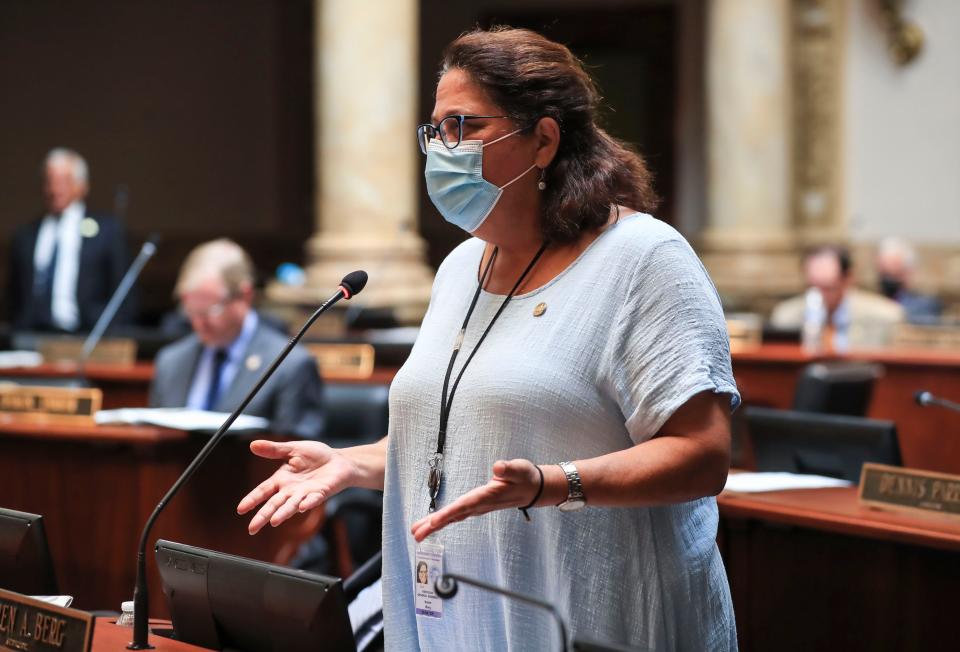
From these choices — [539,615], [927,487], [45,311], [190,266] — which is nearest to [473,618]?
[539,615]

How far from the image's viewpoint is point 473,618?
6.50 feet

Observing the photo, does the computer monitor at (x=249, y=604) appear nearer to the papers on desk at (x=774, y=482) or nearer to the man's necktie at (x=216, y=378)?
the papers on desk at (x=774, y=482)

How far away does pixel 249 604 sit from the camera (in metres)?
1.92

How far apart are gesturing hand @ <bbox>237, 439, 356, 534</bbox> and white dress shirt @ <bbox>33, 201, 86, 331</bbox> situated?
18.5ft

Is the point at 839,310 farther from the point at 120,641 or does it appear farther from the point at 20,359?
the point at 120,641

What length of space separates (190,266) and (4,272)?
8.10 metres

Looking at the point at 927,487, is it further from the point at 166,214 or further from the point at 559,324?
the point at 166,214

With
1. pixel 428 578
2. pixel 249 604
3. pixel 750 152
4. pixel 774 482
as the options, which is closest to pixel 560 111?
pixel 428 578

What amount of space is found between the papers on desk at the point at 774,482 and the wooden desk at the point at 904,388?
7.02ft

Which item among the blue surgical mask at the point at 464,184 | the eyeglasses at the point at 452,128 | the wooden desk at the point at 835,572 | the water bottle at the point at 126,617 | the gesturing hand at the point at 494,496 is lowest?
the wooden desk at the point at 835,572

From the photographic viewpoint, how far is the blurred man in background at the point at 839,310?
6.76 meters

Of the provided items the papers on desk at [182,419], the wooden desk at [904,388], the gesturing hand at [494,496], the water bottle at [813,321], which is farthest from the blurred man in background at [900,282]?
the gesturing hand at [494,496]

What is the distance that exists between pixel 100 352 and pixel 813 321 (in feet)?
11.9

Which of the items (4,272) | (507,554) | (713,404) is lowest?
(4,272)
